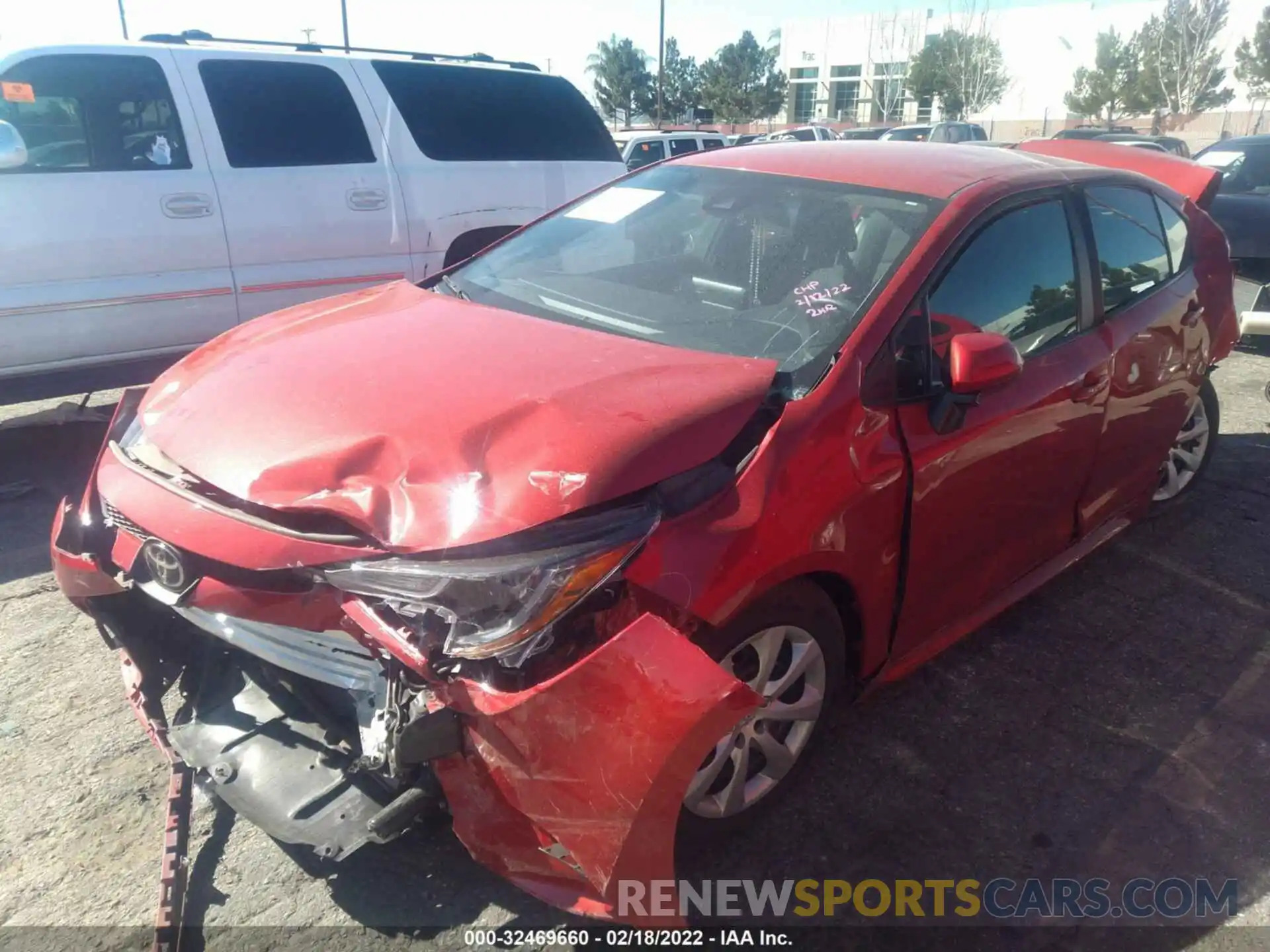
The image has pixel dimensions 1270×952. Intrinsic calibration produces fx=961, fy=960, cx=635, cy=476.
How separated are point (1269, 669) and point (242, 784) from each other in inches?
139

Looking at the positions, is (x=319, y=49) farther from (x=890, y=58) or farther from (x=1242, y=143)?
(x=890, y=58)

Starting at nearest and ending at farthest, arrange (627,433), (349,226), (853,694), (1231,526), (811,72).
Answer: (627,433), (853,694), (1231,526), (349,226), (811,72)

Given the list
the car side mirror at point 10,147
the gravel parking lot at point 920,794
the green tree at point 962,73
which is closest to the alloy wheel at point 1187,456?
the gravel parking lot at point 920,794

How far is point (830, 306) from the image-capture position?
2787mm

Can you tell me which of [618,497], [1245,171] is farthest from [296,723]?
[1245,171]

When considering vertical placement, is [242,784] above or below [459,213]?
below

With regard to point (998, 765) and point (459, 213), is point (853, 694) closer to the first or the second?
point (998, 765)

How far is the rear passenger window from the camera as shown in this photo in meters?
4.11

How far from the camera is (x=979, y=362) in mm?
2617

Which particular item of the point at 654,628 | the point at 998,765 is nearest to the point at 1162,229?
the point at 998,765

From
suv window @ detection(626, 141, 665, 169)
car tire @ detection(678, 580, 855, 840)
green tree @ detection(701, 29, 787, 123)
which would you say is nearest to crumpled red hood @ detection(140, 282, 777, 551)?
car tire @ detection(678, 580, 855, 840)

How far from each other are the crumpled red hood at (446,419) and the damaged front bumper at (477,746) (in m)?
0.23

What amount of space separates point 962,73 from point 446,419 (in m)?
60.9

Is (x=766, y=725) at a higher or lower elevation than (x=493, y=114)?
lower
